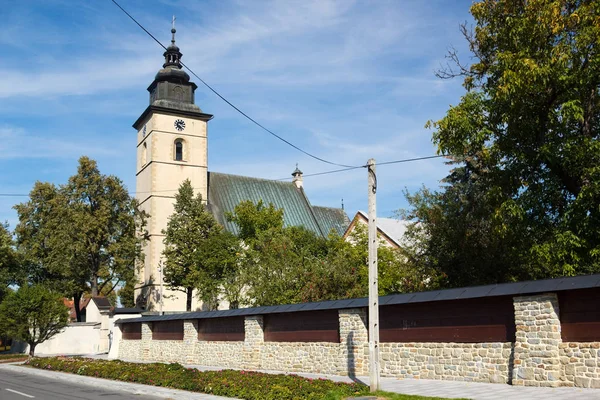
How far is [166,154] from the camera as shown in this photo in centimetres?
5381

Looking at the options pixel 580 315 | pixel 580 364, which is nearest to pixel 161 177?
pixel 580 315

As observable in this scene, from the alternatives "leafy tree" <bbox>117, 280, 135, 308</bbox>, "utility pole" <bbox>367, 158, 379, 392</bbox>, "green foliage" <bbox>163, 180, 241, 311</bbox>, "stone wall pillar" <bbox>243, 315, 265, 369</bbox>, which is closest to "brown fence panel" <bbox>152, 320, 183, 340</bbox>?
"stone wall pillar" <bbox>243, 315, 265, 369</bbox>

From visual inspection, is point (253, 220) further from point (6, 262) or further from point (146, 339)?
point (6, 262)

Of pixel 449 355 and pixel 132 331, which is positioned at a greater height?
pixel 449 355

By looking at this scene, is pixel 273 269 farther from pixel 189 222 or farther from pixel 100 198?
pixel 100 198

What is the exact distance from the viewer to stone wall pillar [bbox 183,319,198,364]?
26.2 m

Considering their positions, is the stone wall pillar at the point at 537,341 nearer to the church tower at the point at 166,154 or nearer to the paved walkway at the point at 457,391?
the paved walkway at the point at 457,391

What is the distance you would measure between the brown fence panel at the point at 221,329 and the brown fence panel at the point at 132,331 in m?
Answer: 6.55

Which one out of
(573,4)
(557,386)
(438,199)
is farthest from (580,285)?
(438,199)

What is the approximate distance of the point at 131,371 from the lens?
19609 millimetres

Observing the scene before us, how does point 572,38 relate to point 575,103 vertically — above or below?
above

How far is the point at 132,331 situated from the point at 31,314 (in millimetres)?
5513

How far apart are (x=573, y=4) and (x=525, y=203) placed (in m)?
6.46

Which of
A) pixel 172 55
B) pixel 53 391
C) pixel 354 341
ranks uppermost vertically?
pixel 172 55
